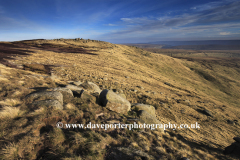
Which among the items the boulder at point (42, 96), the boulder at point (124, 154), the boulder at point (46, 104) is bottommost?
the boulder at point (124, 154)

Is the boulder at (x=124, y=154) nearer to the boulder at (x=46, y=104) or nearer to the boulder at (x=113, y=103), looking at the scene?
the boulder at (x=113, y=103)

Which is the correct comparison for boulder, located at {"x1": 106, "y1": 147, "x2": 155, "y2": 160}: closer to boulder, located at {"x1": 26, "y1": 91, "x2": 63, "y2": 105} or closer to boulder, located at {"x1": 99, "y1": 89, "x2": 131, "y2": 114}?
boulder, located at {"x1": 99, "y1": 89, "x2": 131, "y2": 114}

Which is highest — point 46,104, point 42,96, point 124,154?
point 42,96

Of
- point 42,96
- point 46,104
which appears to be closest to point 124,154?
point 46,104

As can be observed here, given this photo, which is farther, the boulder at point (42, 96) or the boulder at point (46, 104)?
the boulder at point (42, 96)

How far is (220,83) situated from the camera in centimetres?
4216

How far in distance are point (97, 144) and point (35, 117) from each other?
3260 millimetres

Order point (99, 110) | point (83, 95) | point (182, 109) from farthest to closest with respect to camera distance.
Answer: point (182, 109), point (83, 95), point (99, 110)

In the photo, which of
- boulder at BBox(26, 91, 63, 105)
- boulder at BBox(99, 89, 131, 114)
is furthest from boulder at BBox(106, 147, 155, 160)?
boulder at BBox(26, 91, 63, 105)

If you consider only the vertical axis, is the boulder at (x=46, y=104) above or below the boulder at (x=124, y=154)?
above

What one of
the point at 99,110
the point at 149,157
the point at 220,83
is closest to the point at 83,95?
the point at 99,110

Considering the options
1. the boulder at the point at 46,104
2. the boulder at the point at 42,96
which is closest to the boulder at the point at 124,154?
the boulder at the point at 46,104

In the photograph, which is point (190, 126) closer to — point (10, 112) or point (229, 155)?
point (229, 155)

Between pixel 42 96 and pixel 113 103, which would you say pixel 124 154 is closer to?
pixel 113 103
